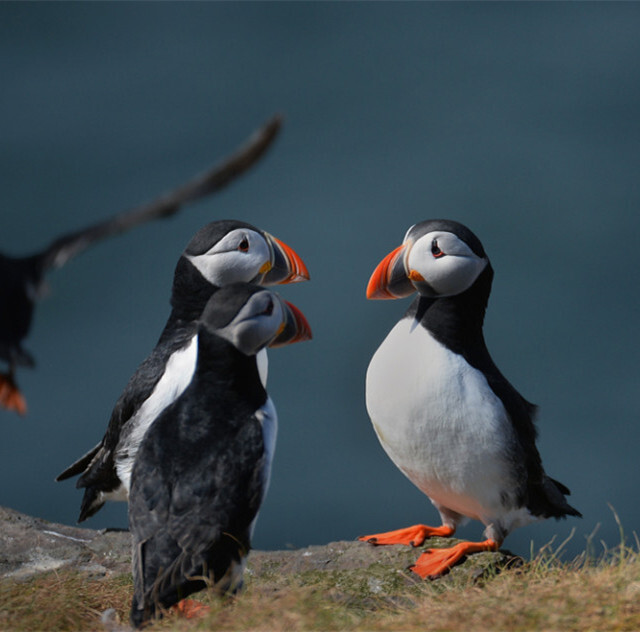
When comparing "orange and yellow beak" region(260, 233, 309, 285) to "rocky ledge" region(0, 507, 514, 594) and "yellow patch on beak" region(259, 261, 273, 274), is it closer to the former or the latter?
"yellow patch on beak" region(259, 261, 273, 274)

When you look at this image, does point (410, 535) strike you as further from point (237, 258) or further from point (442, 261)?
point (237, 258)

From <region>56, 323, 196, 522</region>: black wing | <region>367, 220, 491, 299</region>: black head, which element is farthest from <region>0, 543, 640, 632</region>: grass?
<region>367, 220, 491, 299</region>: black head

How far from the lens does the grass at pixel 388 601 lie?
2.97 m

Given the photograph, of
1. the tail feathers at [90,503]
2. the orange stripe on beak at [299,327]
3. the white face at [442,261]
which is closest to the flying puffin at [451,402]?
the white face at [442,261]

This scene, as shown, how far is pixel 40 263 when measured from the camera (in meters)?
3.75

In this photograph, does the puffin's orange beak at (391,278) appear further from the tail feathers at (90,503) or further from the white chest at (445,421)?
the tail feathers at (90,503)

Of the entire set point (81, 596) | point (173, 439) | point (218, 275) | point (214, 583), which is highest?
point (218, 275)

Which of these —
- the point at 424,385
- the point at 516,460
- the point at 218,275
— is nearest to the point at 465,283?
the point at 424,385

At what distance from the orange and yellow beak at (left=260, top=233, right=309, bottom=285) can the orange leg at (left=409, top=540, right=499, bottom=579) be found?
1.11m

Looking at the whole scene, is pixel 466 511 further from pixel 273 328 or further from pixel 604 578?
pixel 273 328

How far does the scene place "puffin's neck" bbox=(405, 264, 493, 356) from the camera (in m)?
3.84

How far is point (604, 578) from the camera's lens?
10.7 ft

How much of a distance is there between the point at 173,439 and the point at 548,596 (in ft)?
3.91

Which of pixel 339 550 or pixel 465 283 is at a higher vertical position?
pixel 465 283
